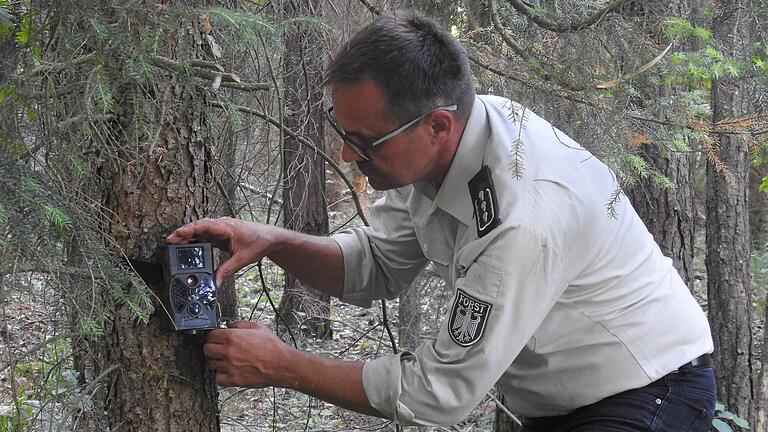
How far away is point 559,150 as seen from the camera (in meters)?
2.46

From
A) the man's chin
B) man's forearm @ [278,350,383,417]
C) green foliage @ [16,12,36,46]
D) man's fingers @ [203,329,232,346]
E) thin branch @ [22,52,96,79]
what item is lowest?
man's forearm @ [278,350,383,417]

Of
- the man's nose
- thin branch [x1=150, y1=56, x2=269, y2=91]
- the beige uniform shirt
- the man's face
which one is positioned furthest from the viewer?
the man's nose

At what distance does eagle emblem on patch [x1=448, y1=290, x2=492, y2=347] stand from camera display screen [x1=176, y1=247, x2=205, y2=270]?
2.37 ft

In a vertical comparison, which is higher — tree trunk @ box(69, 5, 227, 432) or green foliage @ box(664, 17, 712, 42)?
green foliage @ box(664, 17, 712, 42)

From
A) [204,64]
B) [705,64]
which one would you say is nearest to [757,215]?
[705,64]

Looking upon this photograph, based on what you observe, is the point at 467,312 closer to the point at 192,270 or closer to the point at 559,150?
the point at 559,150

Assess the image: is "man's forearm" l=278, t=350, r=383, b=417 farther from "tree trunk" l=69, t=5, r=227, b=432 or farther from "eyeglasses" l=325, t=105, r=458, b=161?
"eyeglasses" l=325, t=105, r=458, b=161

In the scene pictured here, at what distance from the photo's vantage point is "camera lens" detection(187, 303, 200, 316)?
2.31 metres

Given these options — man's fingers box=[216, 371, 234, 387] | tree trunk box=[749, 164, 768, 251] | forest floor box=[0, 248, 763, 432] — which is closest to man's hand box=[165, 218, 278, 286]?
man's fingers box=[216, 371, 234, 387]

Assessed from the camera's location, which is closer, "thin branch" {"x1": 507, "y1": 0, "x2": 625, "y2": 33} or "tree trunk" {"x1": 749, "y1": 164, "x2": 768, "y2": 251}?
"thin branch" {"x1": 507, "y1": 0, "x2": 625, "y2": 33}

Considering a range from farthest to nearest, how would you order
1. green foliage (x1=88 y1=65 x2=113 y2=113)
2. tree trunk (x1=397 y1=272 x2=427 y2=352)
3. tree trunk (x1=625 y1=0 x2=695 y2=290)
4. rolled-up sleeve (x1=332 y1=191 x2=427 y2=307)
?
1. tree trunk (x1=397 y1=272 x2=427 y2=352)
2. tree trunk (x1=625 y1=0 x2=695 y2=290)
3. rolled-up sleeve (x1=332 y1=191 x2=427 y2=307)
4. green foliage (x1=88 y1=65 x2=113 y2=113)

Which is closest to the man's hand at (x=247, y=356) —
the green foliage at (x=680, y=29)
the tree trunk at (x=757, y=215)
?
the green foliage at (x=680, y=29)

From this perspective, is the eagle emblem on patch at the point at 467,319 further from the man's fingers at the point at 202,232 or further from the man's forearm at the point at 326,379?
the man's fingers at the point at 202,232

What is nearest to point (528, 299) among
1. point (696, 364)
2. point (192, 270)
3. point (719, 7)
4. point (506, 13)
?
point (696, 364)
